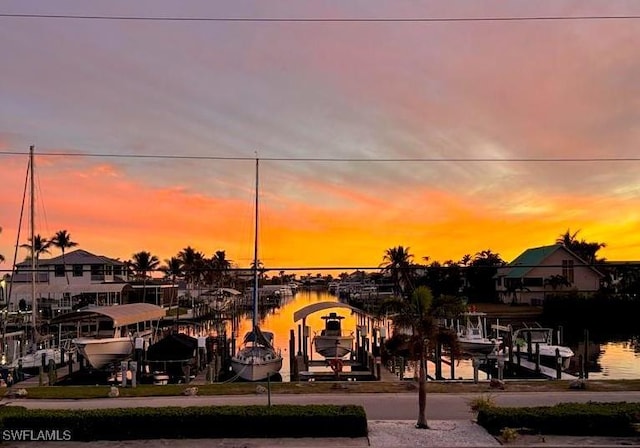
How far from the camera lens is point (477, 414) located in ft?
65.5

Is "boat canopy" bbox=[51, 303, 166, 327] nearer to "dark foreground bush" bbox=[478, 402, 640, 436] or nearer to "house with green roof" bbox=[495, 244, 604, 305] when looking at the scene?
"dark foreground bush" bbox=[478, 402, 640, 436]

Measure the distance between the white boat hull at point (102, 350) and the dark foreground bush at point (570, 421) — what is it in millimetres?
32852

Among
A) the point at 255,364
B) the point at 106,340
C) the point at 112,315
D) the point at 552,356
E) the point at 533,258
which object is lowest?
the point at 552,356

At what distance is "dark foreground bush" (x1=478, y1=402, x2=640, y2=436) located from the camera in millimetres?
17391

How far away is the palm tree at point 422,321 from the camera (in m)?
18.6

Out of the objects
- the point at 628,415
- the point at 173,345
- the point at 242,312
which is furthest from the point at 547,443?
the point at 242,312

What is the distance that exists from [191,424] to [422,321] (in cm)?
722

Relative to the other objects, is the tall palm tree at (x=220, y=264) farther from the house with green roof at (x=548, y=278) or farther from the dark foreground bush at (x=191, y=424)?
the dark foreground bush at (x=191, y=424)

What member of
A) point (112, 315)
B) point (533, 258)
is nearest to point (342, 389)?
point (112, 315)

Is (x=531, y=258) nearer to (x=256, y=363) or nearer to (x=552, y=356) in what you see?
(x=552, y=356)

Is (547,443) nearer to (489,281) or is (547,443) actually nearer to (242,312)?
(489,281)

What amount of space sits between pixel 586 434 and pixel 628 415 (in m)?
1.31

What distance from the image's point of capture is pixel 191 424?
701 inches

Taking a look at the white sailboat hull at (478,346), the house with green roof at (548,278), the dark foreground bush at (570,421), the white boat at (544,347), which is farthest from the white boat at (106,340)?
the house with green roof at (548,278)
